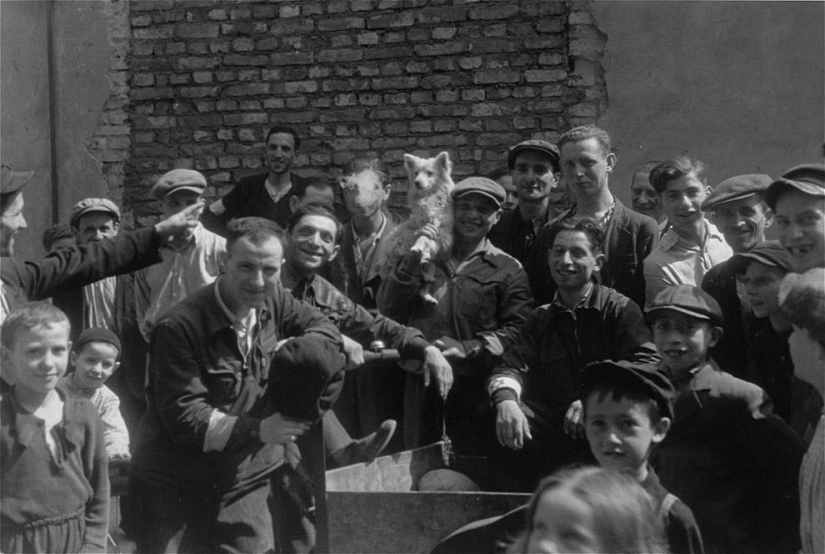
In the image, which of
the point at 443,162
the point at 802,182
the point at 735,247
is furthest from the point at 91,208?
the point at 802,182

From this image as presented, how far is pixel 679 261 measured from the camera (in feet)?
16.1

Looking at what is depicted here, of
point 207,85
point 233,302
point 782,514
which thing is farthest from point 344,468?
point 207,85

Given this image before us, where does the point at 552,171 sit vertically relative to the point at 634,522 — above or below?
above

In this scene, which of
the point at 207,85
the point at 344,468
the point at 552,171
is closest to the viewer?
the point at 344,468

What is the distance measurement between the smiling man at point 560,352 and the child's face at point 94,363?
1827 millimetres

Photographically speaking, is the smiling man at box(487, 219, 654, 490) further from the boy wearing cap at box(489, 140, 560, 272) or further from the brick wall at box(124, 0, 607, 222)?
the brick wall at box(124, 0, 607, 222)

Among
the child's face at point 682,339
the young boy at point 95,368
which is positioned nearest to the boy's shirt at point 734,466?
the child's face at point 682,339

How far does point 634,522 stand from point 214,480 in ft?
6.21

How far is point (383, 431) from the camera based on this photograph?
4.20m

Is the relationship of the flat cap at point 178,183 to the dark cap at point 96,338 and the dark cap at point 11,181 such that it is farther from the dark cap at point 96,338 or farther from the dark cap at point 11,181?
the dark cap at point 11,181

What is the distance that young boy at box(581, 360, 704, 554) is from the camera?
3.46m

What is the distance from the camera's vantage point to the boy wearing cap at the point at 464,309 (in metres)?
4.78

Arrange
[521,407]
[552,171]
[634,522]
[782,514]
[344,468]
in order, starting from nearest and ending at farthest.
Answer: [634,522] → [782,514] → [344,468] → [521,407] → [552,171]

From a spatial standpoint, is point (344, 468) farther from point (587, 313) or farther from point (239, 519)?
point (587, 313)
